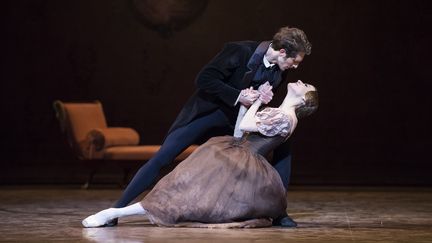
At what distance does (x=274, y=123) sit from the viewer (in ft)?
16.8

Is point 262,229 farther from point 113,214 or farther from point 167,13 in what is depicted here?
point 167,13

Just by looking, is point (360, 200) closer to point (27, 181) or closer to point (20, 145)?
point (27, 181)

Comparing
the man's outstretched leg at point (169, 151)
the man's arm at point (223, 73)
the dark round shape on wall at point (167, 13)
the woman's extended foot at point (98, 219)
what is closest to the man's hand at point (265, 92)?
the man's arm at point (223, 73)

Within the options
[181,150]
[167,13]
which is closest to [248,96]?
[181,150]

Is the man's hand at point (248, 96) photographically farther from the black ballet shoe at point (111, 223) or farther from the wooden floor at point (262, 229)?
the black ballet shoe at point (111, 223)

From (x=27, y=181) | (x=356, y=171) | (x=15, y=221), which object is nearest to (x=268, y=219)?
(x=15, y=221)

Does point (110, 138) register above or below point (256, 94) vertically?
below

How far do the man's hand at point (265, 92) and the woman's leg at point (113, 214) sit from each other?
2.79 ft

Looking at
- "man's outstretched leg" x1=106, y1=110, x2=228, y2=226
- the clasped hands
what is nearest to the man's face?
the clasped hands

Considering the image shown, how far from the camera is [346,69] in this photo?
1088 centimetres

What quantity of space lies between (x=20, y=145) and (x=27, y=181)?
1383 millimetres

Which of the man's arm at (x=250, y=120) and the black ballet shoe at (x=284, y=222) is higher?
the man's arm at (x=250, y=120)

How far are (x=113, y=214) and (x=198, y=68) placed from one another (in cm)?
606

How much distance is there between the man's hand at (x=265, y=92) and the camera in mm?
5133
